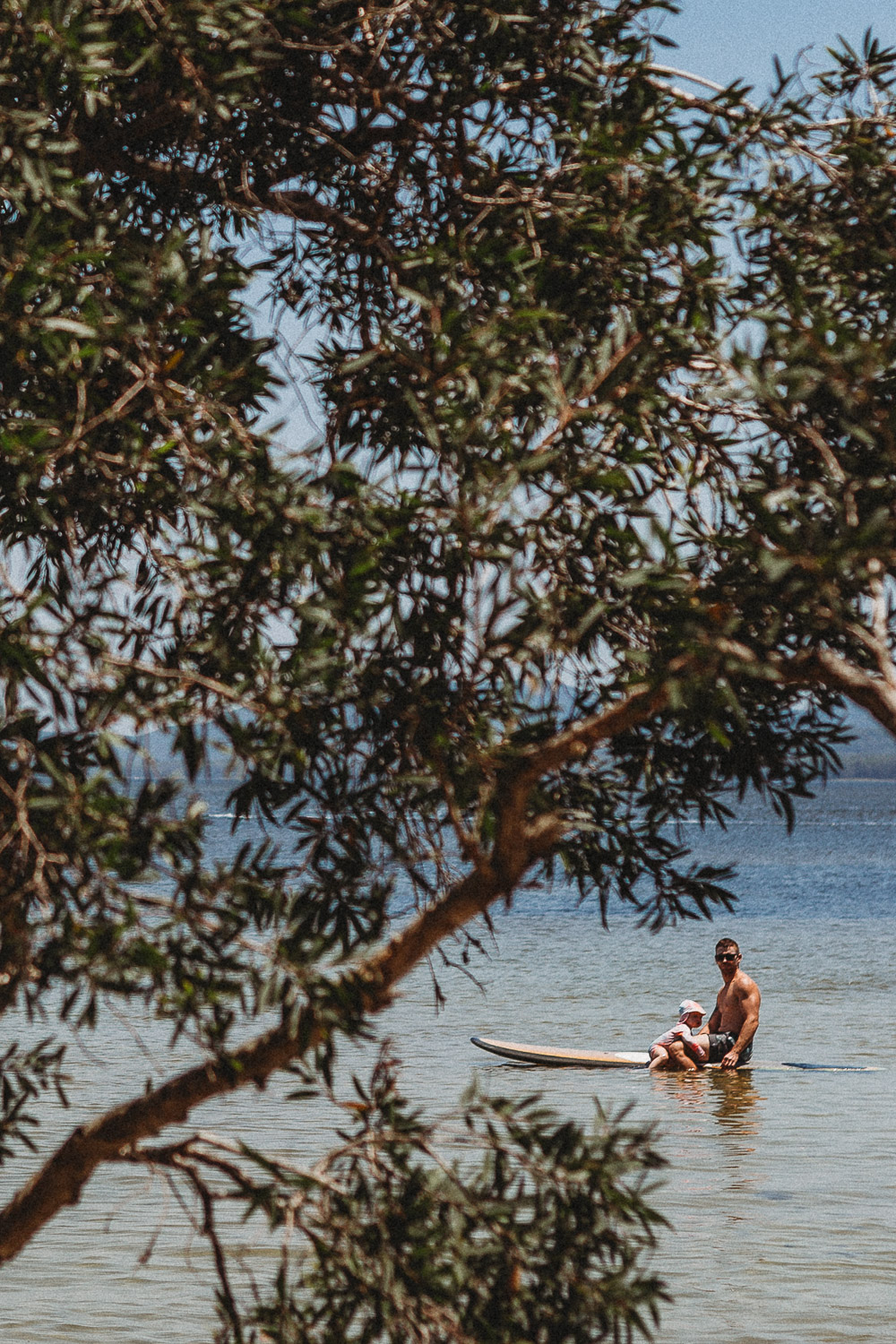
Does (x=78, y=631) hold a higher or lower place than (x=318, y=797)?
higher

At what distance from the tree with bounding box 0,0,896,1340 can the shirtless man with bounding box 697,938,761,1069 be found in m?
11.1

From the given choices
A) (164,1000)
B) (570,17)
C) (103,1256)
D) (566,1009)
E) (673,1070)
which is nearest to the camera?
(164,1000)

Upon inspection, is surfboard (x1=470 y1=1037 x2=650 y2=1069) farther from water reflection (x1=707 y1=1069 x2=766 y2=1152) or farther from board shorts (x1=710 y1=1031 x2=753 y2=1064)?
board shorts (x1=710 y1=1031 x2=753 y2=1064)

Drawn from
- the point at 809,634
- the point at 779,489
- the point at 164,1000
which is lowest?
the point at 164,1000

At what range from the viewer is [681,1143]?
50.0ft

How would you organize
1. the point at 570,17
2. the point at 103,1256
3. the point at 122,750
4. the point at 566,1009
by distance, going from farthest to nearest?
the point at 566,1009, the point at 103,1256, the point at 570,17, the point at 122,750

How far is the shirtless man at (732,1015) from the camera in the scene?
15.4 m

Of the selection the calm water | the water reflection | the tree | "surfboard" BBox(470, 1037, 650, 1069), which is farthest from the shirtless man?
the tree

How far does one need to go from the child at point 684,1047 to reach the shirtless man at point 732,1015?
3.9 inches

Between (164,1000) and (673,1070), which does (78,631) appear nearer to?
(164,1000)

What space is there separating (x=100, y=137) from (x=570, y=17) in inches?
50.6

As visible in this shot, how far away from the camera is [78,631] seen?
381 cm

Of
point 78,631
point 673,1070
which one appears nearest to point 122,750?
point 78,631

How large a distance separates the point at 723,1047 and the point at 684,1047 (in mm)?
622
